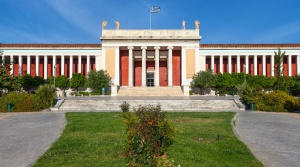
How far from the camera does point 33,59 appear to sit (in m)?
59.2

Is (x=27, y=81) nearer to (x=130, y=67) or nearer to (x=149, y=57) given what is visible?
(x=130, y=67)

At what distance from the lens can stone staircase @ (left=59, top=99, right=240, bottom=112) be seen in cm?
2748

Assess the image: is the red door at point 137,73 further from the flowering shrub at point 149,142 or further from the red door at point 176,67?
the flowering shrub at point 149,142

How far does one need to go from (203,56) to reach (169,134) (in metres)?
49.7

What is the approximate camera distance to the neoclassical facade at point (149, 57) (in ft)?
165

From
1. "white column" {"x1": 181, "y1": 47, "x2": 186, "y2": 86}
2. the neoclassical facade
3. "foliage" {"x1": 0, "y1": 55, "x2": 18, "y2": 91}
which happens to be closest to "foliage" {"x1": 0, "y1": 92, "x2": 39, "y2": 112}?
"foliage" {"x1": 0, "y1": 55, "x2": 18, "y2": 91}

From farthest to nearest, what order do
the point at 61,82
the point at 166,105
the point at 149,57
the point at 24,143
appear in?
the point at 149,57, the point at 61,82, the point at 166,105, the point at 24,143

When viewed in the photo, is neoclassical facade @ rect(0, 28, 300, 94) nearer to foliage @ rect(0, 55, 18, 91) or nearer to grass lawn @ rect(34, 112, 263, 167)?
foliage @ rect(0, 55, 18, 91)

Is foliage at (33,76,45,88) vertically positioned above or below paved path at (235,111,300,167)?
above

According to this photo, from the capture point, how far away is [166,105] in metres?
28.2

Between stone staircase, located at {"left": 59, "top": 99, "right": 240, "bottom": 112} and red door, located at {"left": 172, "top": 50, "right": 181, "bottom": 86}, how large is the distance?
978 inches

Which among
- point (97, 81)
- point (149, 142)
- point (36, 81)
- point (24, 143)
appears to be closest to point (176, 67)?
point (97, 81)

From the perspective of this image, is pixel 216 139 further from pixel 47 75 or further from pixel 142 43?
pixel 47 75

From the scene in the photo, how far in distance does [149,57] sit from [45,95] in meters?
29.4
